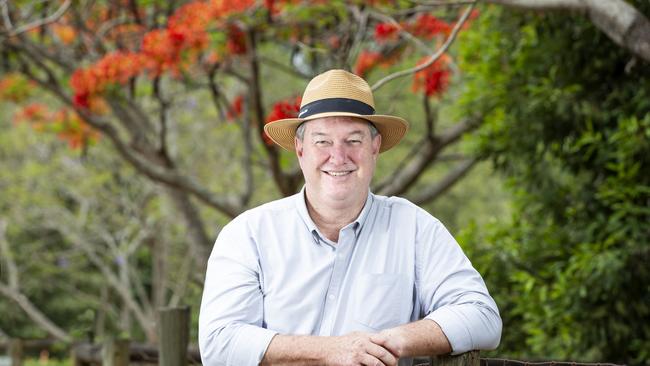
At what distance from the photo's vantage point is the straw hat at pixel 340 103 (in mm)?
2568

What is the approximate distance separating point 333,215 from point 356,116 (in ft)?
0.97

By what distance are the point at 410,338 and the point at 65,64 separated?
7.82 m

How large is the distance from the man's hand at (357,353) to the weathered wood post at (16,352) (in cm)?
601

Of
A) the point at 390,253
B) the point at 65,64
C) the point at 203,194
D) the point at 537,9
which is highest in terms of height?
the point at 65,64

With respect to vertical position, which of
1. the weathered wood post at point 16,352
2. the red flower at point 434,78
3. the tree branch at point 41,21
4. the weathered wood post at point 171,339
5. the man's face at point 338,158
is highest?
the tree branch at point 41,21

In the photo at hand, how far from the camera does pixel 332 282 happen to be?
99.4 inches

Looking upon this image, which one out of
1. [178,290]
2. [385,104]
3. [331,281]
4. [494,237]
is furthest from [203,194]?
[178,290]

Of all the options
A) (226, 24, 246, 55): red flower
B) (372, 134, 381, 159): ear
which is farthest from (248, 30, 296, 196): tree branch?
(372, 134, 381, 159): ear

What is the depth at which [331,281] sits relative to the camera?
253 cm

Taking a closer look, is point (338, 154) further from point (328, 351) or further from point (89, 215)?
point (89, 215)

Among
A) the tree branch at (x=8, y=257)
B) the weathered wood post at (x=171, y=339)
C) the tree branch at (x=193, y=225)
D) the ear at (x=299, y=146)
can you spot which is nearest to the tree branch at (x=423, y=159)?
the tree branch at (x=193, y=225)

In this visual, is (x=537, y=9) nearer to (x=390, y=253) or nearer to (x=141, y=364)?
(x=390, y=253)

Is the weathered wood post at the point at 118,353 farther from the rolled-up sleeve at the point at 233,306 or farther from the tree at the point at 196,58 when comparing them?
the rolled-up sleeve at the point at 233,306

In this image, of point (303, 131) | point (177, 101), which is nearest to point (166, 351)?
point (303, 131)
